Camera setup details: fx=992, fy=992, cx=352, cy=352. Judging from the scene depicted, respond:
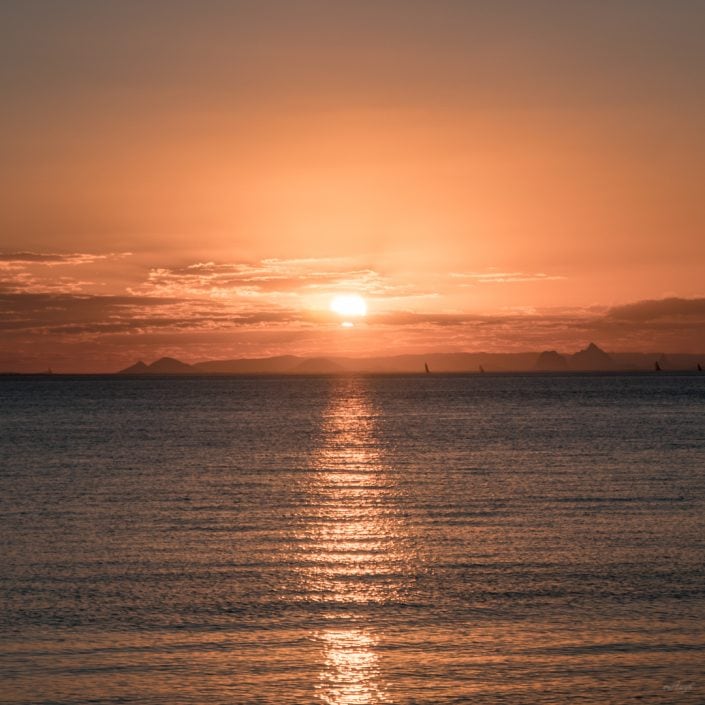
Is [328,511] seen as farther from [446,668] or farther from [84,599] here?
[446,668]

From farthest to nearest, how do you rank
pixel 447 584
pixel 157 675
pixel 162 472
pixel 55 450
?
pixel 55 450, pixel 162 472, pixel 447 584, pixel 157 675

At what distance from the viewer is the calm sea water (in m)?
17.8

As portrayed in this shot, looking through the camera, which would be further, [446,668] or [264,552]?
[264,552]

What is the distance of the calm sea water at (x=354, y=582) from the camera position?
58.3 ft

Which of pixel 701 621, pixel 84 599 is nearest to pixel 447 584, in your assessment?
pixel 701 621

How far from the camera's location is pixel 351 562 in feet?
96.0

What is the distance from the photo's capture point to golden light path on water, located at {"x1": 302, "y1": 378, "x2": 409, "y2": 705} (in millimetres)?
18031

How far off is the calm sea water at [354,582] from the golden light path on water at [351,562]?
0.28ft

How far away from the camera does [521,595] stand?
79.8 feet

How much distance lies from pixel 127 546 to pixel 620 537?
53.5 ft

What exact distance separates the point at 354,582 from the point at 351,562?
305 cm

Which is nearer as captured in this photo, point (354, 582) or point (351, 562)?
point (354, 582)

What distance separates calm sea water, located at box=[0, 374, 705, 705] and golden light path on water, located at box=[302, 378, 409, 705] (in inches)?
3.4

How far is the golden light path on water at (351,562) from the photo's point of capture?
18.0m
